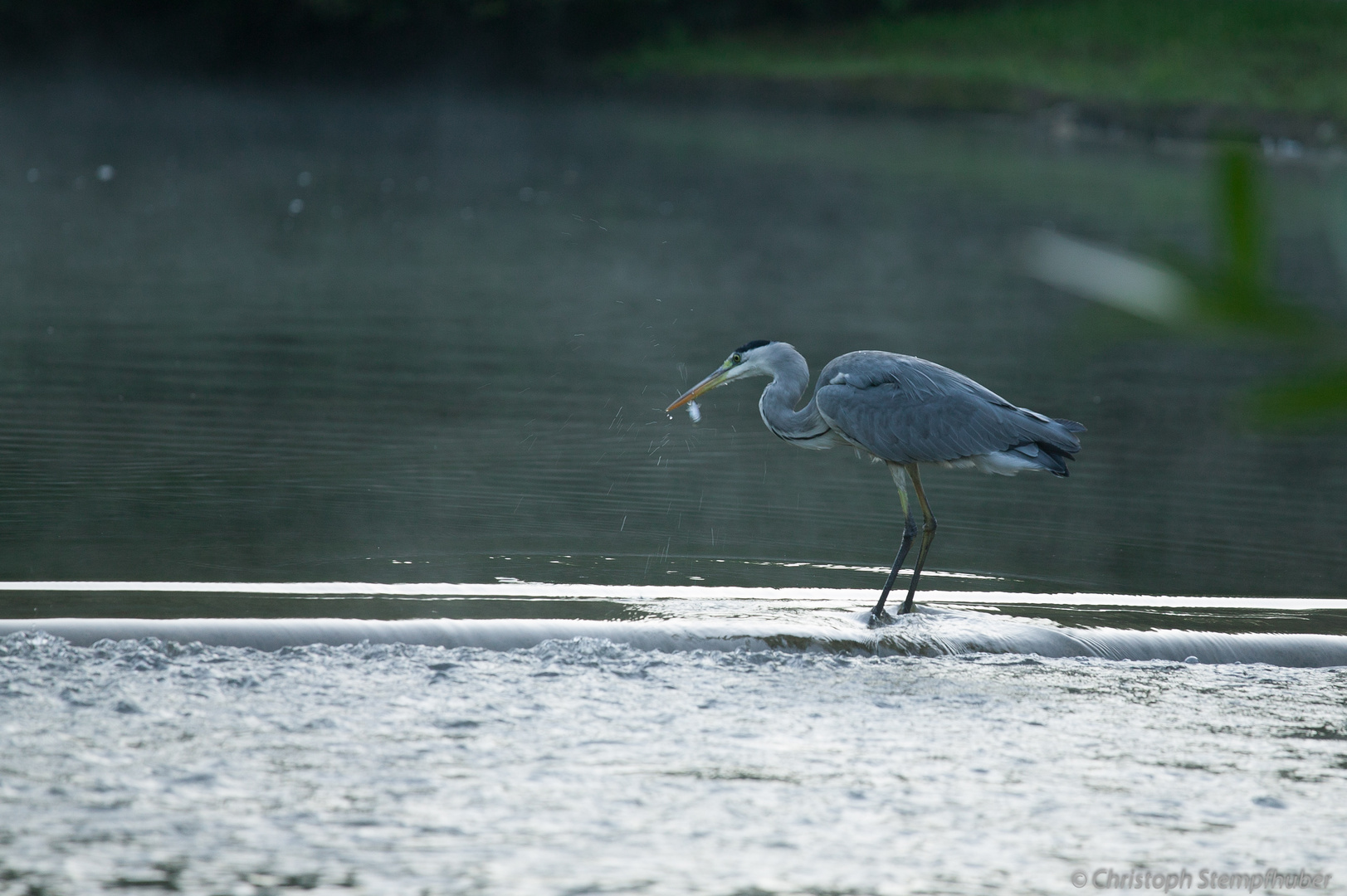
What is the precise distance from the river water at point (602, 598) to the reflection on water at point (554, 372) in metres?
0.04

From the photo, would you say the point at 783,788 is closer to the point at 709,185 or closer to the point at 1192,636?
the point at 1192,636

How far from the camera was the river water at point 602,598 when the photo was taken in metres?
3.30

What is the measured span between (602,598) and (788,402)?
98cm

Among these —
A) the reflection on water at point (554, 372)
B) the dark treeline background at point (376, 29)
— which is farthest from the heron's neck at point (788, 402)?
the dark treeline background at point (376, 29)

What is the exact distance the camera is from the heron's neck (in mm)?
5410

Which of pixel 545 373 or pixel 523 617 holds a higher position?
pixel 545 373

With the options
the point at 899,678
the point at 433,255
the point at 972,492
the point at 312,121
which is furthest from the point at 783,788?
the point at 312,121

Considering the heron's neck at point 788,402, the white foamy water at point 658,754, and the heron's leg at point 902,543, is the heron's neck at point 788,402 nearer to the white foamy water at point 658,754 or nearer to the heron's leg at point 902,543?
the heron's leg at point 902,543

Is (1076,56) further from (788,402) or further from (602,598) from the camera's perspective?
(602,598)

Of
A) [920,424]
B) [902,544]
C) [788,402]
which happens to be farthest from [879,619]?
[788,402]

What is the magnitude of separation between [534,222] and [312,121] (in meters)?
10.3

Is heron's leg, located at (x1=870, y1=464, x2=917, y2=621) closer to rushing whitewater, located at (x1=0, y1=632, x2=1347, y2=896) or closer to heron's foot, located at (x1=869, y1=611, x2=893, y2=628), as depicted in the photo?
heron's foot, located at (x1=869, y1=611, x2=893, y2=628)

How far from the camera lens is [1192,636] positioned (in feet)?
16.4

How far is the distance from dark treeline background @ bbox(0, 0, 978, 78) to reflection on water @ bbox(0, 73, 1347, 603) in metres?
14.9
